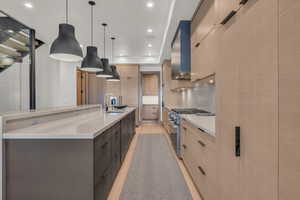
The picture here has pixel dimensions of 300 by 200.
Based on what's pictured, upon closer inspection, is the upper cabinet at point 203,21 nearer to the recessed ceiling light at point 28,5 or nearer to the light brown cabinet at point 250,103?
the light brown cabinet at point 250,103

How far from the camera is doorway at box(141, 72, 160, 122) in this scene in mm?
8898

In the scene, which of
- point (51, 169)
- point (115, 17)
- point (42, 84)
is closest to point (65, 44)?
point (51, 169)

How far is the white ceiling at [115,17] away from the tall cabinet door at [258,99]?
1855mm

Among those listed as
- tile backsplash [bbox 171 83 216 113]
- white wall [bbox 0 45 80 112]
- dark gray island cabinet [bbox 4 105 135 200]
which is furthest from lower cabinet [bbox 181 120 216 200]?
white wall [bbox 0 45 80 112]

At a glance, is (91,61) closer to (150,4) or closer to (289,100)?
(150,4)

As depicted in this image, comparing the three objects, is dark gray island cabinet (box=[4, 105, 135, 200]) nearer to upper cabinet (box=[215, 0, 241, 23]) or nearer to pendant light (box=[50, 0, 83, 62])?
pendant light (box=[50, 0, 83, 62])

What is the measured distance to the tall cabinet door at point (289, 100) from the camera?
25.3 inches

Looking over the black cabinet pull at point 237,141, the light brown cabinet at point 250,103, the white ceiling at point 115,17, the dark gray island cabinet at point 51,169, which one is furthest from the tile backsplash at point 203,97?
the dark gray island cabinet at point 51,169

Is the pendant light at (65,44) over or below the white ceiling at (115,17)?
below

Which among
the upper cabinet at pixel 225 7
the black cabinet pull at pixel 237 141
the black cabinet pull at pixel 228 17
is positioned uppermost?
the upper cabinet at pixel 225 7

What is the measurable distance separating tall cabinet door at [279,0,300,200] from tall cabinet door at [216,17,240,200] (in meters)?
0.36

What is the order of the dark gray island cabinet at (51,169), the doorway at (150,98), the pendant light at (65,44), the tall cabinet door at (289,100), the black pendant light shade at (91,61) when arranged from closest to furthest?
the tall cabinet door at (289,100) → the dark gray island cabinet at (51,169) → the pendant light at (65,44) → the black pendant light shade at (91,61) → the doorway at (150,98)

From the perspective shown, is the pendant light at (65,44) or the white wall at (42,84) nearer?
the pendant light at (65,44)

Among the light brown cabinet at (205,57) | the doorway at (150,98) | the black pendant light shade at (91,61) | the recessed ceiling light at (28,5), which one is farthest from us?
the doorway at (150,98)
